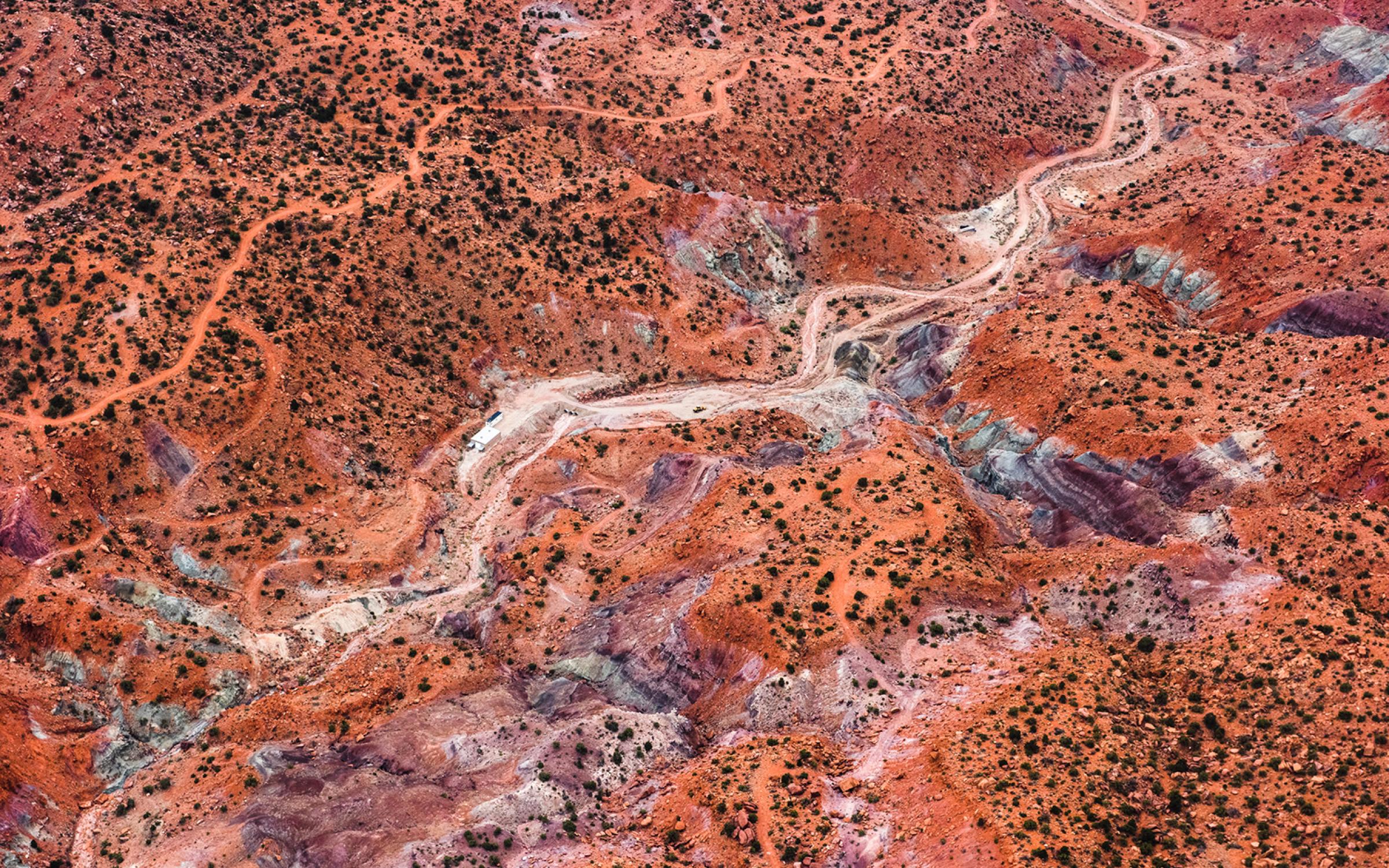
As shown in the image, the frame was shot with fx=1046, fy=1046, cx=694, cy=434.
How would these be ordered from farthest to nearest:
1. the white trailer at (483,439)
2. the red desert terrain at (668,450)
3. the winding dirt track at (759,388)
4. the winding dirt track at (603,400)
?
the white trailer at (483,439), the winding dirt track at (759,388), the winding dirt track at (603,400), the red desert terrain at (668,450)

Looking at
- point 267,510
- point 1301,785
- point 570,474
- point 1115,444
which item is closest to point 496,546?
point 570,474

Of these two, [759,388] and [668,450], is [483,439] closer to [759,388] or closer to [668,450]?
[668,450]

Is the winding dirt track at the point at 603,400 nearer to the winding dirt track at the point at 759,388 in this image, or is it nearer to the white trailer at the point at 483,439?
the winding dirt track at the point at 759,388

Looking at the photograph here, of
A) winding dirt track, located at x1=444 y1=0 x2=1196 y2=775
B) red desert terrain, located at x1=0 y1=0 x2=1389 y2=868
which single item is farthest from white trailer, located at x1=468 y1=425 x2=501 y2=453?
winding dirt track, located at x1=444 y1=0 x2=1196 y2=775

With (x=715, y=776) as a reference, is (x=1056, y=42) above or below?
above

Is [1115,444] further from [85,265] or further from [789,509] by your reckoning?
[85,265]

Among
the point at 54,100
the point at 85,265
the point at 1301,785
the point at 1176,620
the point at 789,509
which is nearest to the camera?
the point at 1301,785

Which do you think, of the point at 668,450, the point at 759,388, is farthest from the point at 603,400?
the point at 759,388

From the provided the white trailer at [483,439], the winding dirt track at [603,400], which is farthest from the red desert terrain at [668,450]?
the winding dirt track at [603,400]
